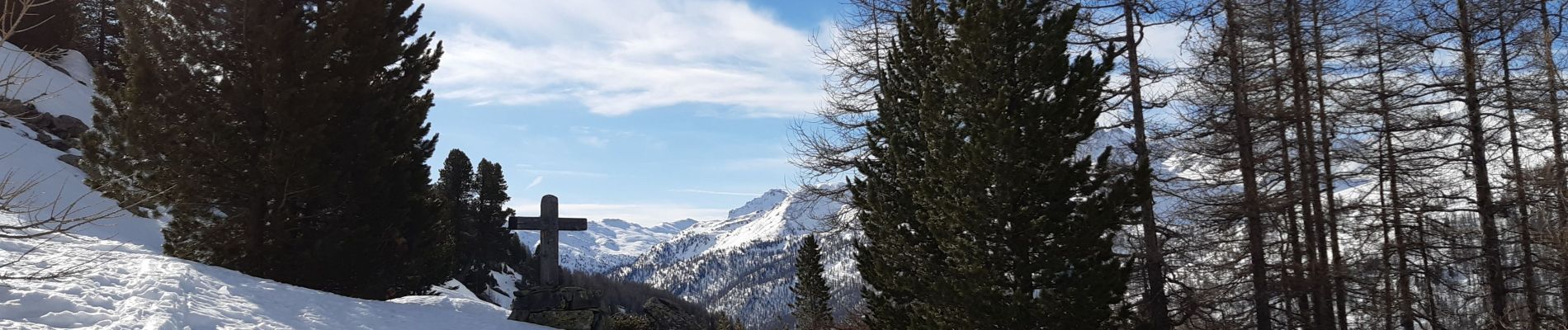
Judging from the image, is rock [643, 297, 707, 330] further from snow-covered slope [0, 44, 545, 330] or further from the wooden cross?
snow-covered slope [0, 44, 545, 330]

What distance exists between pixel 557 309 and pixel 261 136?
5009 mm

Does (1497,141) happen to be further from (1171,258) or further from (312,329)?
(312,329)

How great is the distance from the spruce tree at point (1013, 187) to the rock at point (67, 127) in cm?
2441

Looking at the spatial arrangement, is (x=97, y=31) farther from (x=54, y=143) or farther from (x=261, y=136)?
(x=261, y=136)

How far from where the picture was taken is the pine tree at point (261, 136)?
12.4 m

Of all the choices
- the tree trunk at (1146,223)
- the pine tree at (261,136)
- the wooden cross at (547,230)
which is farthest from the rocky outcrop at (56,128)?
the tree trunk at (1146,223)

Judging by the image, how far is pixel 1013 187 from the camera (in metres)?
9.62

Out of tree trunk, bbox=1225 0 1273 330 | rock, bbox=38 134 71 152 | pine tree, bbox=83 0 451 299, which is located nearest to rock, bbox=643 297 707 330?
pine tree, bbox=83 0 451 299

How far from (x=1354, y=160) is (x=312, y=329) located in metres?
16.0

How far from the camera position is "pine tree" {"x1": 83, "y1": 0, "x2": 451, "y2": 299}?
12.4 m

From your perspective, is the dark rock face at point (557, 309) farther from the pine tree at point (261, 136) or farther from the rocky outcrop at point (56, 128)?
the rocky outcrop at point (56, 128)

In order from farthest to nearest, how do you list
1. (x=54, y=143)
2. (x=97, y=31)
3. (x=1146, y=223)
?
(x=97, y=31), (x=54, y=143), (x=1146, y=223)

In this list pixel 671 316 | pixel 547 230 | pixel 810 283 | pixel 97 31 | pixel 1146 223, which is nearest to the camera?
pixel 1146 223

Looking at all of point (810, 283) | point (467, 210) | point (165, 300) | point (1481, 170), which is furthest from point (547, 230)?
point (467, 210)
